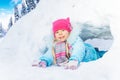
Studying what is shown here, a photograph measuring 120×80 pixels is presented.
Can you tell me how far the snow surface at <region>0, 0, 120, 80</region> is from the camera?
2936 millimetres

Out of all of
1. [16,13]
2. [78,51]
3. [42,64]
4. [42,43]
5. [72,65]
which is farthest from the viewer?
[16,13]

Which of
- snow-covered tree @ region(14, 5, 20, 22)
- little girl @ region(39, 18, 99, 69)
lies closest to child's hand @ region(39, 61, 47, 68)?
little girl @ region(39, 18, 99, 69)

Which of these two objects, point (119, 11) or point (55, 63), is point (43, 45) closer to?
point (55, 63)

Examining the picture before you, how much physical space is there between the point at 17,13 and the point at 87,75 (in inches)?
68.5

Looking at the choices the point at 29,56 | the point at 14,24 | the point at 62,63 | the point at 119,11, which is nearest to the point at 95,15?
the point at 119,11

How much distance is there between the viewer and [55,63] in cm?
342

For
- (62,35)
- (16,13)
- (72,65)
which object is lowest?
(72,65)

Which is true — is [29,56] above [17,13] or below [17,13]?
below

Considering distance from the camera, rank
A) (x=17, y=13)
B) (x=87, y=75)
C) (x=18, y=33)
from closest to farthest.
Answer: (x=87, y=75) → (x=18, y=33) → (x=17, y=13)

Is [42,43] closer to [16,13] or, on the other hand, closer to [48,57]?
[48,57]

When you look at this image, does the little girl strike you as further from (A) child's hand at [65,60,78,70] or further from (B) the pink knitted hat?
(A) child's hand at [65,60,78,70]

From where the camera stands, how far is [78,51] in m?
3.25

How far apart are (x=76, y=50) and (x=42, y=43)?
48 cm

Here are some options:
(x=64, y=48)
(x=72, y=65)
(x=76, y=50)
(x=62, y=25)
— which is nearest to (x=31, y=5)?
(x=62, y=25)
